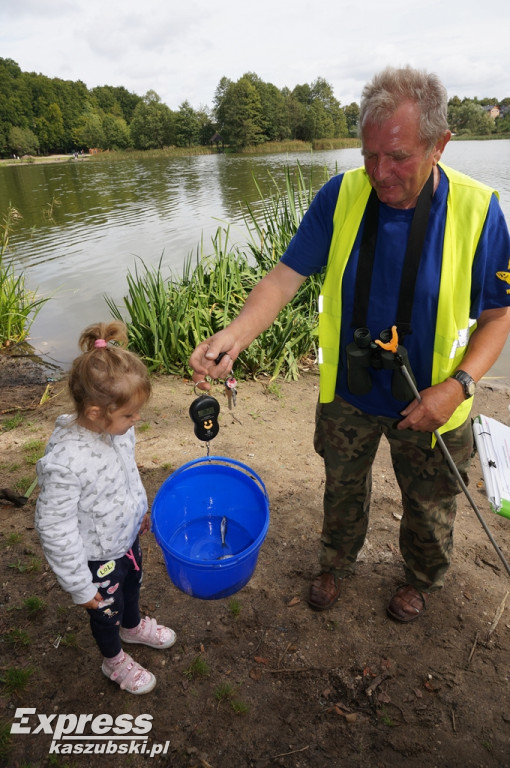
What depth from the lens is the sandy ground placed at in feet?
5.16

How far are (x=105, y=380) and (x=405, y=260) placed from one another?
1.05 m

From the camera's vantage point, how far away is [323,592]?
2.10 m

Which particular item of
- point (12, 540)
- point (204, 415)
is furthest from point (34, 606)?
point (204, 415)

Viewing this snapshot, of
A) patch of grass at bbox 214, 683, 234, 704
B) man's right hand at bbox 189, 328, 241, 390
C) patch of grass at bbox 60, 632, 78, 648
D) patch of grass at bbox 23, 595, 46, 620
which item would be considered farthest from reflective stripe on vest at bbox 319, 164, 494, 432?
patch of grass at bbox 23, 595, 46, 620

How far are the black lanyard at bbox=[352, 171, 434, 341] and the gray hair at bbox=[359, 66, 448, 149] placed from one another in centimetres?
17

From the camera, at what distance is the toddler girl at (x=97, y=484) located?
136cm

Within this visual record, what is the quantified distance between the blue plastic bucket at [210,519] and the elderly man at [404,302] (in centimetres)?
42

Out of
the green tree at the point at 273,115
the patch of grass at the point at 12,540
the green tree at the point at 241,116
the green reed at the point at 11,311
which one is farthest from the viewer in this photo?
the green tree at the point at 241,116

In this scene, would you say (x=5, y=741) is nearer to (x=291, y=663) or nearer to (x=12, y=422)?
(x=291, y=663)

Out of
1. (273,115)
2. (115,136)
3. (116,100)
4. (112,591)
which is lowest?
(112,591)

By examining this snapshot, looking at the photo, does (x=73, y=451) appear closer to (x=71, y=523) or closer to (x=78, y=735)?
(x=71, y=523)

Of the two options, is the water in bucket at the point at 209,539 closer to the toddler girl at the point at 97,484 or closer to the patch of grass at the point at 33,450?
the toddler girl at the point at 97,484

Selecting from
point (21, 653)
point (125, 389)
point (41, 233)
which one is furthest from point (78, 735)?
point (41, 233)

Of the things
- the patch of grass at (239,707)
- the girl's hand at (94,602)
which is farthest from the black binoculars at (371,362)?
the patch of grass at (239,707)
